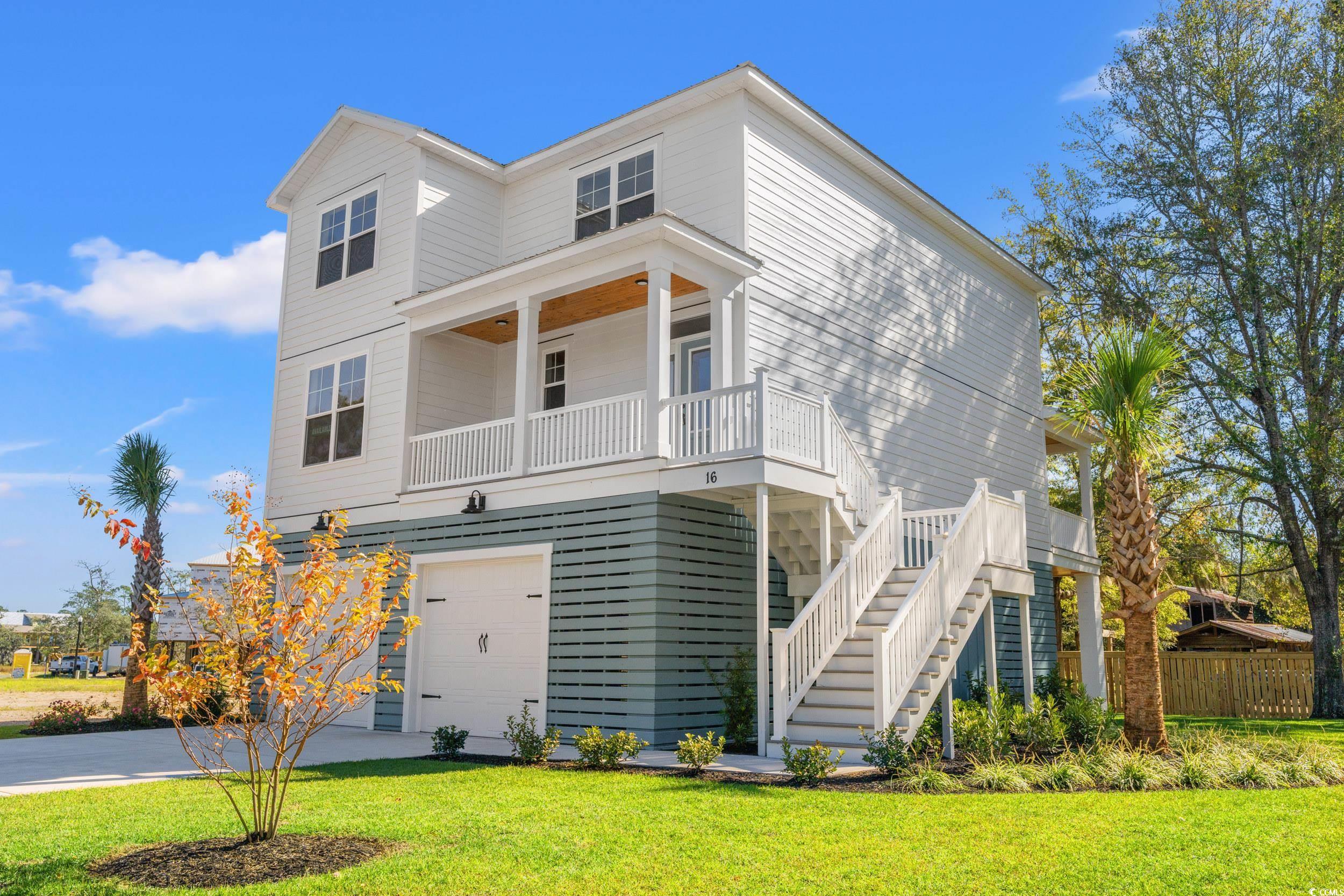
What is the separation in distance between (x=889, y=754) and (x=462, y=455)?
26.2 ft

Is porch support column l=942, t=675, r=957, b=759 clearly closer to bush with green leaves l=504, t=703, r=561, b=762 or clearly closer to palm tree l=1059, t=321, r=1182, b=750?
palm tree l=1059, t=321, r=1182, b=750

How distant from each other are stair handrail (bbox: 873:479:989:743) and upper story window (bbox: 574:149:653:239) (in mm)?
6845

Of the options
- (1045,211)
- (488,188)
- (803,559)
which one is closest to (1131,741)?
(803,559)

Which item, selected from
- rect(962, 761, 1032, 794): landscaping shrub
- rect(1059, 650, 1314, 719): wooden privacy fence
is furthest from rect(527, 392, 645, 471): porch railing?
rect(1059, 650, 1314, 719): wooden privacy fence

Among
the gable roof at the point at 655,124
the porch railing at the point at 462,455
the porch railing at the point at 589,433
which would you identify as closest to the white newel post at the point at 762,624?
the porch railing at the point at 589,433

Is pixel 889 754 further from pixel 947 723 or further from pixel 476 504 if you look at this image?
pixel 476 504

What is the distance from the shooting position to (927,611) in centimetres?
1150

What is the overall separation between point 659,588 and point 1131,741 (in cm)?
581

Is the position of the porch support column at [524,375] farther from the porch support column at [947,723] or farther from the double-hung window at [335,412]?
the porch support column at [947,723]

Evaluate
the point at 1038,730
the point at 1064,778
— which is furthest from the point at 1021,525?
the point at 1064,778

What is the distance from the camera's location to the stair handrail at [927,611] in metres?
10.5

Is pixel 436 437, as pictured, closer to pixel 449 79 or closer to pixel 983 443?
pixel 449 79

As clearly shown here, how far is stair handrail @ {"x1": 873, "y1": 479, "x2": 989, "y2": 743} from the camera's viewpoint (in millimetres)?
10461

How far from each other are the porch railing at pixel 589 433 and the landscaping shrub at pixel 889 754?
4586 mm
